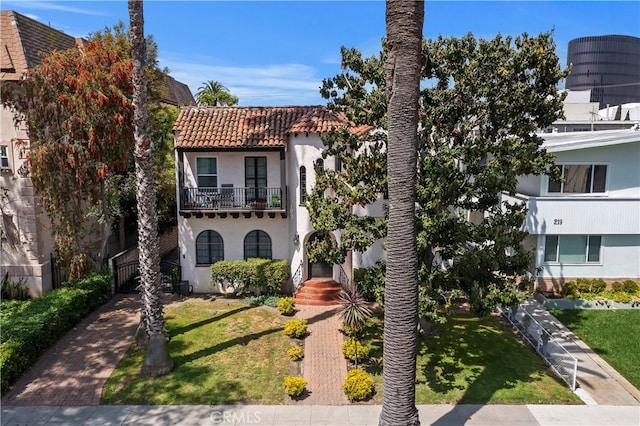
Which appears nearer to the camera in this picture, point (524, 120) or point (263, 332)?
point (524, 120)

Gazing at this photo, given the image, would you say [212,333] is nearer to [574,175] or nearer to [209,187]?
[209,187]

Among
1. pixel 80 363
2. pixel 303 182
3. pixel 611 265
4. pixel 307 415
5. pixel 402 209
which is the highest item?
Result: pixel 303 182

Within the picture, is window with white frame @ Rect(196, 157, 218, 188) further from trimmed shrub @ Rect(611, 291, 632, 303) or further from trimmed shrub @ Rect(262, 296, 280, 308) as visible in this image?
trimmed shrub @ Rect(611, 291, 632, 303)

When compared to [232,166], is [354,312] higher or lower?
lower

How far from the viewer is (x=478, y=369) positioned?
47.4ft

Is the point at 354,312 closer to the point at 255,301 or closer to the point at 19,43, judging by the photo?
the point at 255,301

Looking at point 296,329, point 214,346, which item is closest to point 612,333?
point 296,329

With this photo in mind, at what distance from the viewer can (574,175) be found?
21109mm

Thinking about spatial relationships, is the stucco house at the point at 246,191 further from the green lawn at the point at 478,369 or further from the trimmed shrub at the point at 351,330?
the green lawn at the point at 478,369

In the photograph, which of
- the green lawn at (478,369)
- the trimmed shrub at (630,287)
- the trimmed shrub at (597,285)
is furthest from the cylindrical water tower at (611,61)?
the green lawn at (478,369)

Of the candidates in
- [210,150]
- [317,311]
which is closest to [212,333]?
[317,311]

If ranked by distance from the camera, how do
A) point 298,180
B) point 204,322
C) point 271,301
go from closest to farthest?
point 204,322 → point 271,301 → point 298,180

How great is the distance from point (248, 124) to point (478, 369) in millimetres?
14786

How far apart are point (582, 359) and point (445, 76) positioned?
1048 cm
